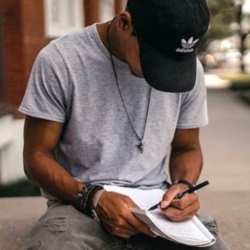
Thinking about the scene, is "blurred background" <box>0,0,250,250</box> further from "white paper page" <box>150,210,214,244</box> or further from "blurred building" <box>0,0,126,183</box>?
"white paper page" <box>150,210,214,244</box>

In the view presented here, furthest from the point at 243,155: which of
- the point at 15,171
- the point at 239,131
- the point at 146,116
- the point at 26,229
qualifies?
the point at 146,116

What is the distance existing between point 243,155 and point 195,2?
7.94 metres

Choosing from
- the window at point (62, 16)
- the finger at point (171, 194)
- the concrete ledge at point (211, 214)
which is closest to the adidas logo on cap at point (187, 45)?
the finger at point (171, 194)

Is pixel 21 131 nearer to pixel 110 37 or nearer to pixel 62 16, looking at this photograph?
pixel 62 16

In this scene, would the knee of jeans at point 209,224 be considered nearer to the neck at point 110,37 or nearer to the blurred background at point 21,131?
the neck at point 110,37

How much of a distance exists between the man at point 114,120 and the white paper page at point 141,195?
0.05m

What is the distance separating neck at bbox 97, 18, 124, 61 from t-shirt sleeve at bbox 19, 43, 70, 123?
201mm

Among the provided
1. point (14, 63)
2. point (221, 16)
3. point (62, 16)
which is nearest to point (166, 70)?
point (14, 63)

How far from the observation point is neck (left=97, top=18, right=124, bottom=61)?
2947mm

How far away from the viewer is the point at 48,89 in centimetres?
294

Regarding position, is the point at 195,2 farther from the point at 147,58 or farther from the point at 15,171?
the point at 15,171

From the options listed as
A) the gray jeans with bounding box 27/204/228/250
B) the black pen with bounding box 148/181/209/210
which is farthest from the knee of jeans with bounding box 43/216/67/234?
the black pen with bounding box 148/181/209/210

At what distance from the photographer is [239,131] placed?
1361cm

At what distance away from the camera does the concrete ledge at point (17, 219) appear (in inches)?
157
